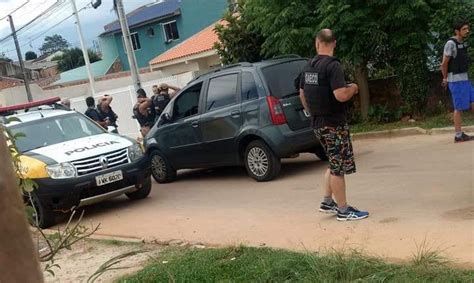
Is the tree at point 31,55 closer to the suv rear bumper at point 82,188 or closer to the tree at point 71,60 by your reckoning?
the tree at point 71,60

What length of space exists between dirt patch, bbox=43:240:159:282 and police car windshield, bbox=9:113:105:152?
8.42ft

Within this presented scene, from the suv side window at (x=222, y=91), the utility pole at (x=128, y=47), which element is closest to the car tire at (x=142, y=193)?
the suv side window at (x=222, y=91)

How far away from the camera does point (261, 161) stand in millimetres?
8852

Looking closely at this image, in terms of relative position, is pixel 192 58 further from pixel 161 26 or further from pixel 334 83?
pixel 334 83

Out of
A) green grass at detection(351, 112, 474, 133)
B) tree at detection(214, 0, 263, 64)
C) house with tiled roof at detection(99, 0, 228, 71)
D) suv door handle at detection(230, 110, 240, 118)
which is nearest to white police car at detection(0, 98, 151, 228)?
suv door handle at detection(230, 110, 240, 118)

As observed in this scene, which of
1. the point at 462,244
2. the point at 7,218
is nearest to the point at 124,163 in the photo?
the point at 462,244

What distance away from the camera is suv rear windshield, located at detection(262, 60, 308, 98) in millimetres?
8688

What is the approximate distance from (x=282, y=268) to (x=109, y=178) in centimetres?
454

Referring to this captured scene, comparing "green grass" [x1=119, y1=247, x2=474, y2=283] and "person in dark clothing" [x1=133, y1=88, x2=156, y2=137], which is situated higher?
"person in dark clothing" [x1=133, y1=88, x2=156, y2=137]

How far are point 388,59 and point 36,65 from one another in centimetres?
7034

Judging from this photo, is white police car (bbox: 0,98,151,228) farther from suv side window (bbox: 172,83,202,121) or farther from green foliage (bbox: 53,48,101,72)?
green foliage (bbox: 53,48,101,72)

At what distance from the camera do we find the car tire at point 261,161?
8711 millimetres

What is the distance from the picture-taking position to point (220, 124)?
9250 mm

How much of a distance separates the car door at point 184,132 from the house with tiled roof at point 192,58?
1902 cm
